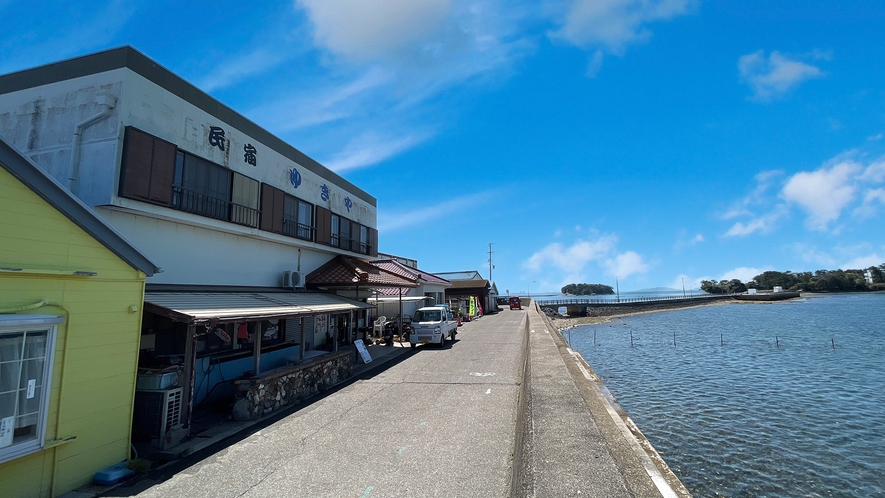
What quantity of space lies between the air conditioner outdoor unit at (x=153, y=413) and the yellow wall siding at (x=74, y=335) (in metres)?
0.75

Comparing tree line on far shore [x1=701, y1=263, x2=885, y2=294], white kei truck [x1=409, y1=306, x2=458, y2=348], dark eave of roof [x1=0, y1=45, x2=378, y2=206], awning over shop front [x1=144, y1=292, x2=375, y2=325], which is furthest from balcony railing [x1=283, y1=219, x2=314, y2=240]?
tree line on far shore [x1=701, y1=263, x2=885, y2=294]

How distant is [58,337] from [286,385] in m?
5.50

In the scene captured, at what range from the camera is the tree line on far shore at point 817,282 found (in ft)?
543

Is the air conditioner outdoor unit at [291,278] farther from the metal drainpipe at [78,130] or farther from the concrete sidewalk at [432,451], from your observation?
the metal drainpipe at [78,130]

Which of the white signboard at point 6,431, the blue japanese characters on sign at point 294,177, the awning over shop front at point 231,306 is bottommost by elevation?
the white signboard at point 6,431

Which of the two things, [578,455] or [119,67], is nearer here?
[578,455]


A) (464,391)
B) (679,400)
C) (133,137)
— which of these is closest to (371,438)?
(464,391)

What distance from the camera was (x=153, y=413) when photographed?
7453 mm

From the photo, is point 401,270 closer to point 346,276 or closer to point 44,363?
point 346,276

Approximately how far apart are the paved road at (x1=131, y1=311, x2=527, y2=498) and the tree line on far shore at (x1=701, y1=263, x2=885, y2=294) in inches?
7891

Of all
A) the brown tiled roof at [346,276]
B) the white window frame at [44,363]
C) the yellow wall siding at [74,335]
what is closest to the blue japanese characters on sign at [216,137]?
the yellow wall siding at [74,335]

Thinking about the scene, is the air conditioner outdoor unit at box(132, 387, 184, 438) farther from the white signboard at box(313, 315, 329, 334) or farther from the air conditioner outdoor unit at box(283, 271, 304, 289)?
the white signboard at box(313, 315, 329, 334)

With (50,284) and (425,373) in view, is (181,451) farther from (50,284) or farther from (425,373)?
(425,373)

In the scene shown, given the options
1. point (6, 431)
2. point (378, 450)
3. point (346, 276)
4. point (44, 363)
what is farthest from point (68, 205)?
point (346, 276)
